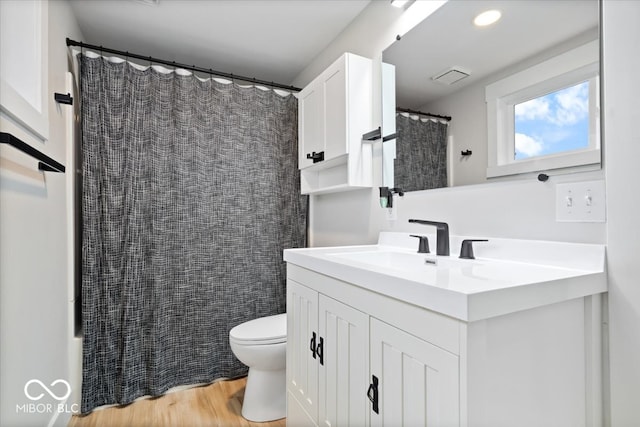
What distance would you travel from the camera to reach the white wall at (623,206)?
79 cm

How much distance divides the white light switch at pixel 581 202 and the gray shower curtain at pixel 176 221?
5.53 feet

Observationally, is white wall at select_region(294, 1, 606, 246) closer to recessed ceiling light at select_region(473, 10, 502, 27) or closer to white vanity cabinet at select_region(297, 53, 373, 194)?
white vanity cabinet at select_region(297, 53, 373, 194)

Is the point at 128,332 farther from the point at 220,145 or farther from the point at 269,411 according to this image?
the point at 220,145

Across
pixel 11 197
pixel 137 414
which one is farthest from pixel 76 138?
pixel 137 414

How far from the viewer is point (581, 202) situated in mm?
901

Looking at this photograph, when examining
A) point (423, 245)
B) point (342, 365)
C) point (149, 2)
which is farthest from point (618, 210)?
point (149, 2)

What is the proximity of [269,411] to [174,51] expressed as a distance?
8.10ft

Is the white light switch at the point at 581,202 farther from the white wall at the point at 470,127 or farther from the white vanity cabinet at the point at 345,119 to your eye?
the white vanity cabinet at the point at 345,119

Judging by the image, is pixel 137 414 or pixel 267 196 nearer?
pixel 137 414

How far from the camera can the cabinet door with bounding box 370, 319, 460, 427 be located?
2.15 ft

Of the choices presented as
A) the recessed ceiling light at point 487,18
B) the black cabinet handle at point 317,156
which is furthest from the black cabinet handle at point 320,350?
the recessed ceiling light at point 487,18

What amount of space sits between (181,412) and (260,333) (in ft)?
2.12

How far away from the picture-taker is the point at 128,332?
6.12 feet

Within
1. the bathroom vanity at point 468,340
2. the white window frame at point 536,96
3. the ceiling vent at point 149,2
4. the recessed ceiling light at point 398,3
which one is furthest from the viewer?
the ceiling vent at point 149,2
